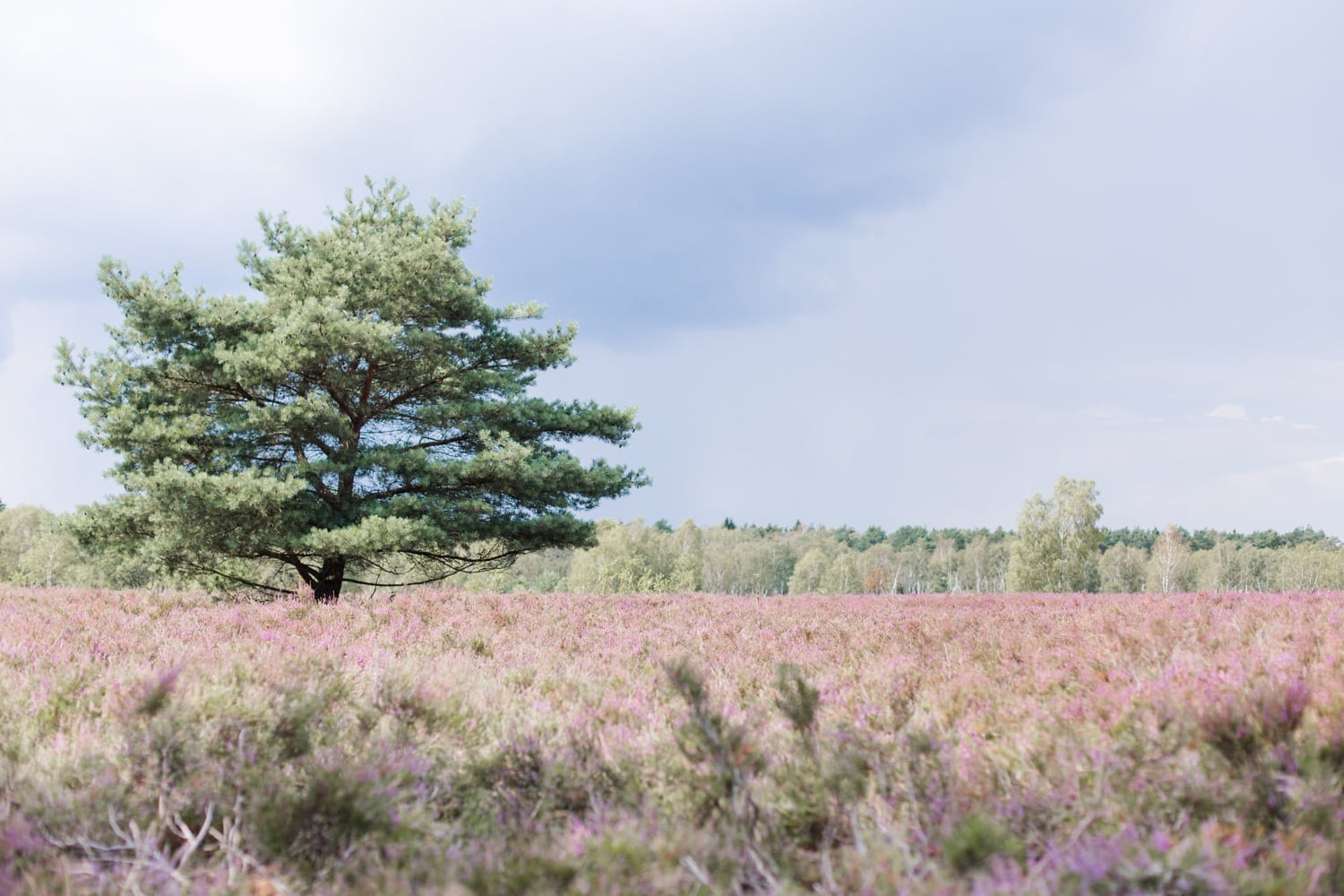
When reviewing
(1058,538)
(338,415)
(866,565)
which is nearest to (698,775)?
(338,415)

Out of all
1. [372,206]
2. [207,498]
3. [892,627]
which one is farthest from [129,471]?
[892,627]

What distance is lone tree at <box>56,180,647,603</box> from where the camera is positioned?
44.0 ft

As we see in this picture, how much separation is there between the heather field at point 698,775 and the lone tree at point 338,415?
27.1 ft

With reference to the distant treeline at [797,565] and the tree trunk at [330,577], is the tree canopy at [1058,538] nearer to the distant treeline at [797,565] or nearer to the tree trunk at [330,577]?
the distant treeline at [797,565]

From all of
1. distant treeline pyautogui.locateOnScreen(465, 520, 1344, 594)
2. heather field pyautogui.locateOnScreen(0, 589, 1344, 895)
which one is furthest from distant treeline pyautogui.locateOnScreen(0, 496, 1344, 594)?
heather field pyautogui.locateOnScreen(0, 589, 1344, 895)

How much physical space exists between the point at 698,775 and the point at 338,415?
12928 millimetres

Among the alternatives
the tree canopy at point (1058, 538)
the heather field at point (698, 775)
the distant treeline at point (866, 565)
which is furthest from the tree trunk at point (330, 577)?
the tree canopy at point (1058, 538)

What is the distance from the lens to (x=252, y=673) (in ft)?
15.0

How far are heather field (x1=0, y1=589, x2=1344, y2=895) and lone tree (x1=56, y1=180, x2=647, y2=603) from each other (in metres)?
8.27

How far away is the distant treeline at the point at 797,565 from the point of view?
2313 inches

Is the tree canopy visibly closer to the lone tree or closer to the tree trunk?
the lone tree

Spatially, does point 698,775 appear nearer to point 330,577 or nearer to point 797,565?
point 330,577

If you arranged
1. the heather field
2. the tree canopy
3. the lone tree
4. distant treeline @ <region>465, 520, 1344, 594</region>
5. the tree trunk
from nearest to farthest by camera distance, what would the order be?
the heather field < the lone tree < the tree trunk < the tree canopy < distant treeline @ <region>465, 520, 1344, 594</region>

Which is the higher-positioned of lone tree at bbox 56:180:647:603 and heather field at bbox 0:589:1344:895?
lone tree at bbox 56:180:647:603
